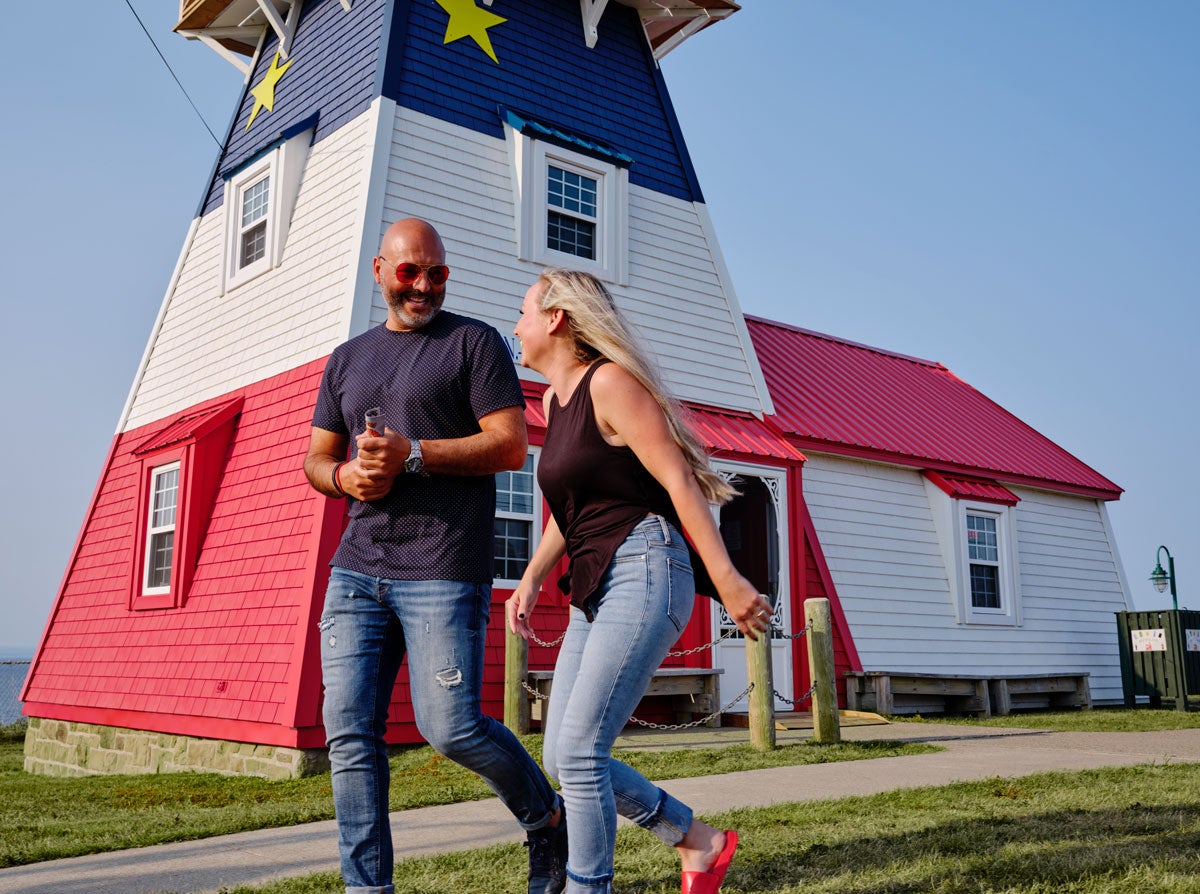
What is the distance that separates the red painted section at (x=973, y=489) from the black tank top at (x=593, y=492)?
40.4 ft

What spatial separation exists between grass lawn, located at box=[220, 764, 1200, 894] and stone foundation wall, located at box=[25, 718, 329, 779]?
193 inches

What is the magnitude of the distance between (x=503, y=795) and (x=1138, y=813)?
338 cm

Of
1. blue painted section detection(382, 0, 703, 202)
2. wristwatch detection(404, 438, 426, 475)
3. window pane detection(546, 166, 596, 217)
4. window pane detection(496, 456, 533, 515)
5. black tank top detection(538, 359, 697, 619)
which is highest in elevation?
blue painted section detection(382, 0, 703, 202)

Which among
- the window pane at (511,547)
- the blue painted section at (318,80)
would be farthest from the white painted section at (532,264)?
the window pane at (511,547)

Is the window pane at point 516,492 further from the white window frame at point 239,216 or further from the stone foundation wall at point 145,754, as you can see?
the white window frame at point 239,216

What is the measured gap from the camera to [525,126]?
1173 cm

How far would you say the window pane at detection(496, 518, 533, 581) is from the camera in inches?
415

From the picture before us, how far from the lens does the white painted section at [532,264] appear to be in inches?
432

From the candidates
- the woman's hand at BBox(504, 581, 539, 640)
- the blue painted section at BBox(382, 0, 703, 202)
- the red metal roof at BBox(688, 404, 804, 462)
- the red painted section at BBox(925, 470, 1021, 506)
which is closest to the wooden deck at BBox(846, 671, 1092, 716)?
the red painted section at BBox(925, 470, 1021, 506)

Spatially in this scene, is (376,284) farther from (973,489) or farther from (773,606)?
(973,489)

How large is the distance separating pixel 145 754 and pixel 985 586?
1091 cm

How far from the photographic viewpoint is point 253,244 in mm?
12555

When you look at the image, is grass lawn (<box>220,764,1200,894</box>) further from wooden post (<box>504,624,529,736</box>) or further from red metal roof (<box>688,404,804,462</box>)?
red metal roof (<box>688,404,804,462</box>)

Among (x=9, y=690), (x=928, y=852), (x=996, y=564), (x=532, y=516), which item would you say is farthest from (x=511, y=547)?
(x=9, y=690)
